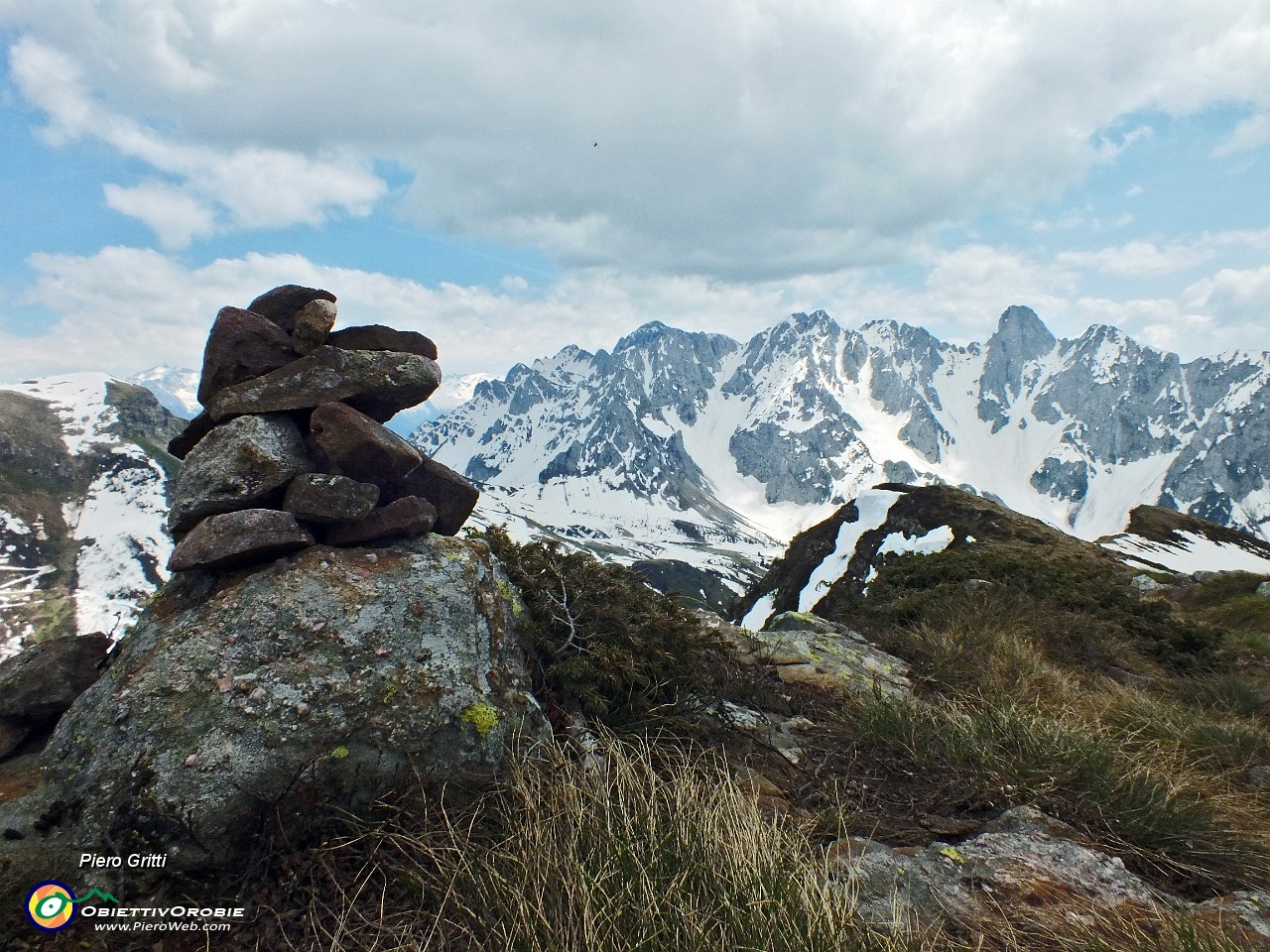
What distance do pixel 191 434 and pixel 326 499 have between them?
2.94 m

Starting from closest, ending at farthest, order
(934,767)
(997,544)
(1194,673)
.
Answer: (934,767)
(1194,673)
(997,544)

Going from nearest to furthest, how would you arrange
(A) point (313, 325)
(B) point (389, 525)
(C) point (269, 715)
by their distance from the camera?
1. (C) point (269, 715)
2. (B) point (389, 525)
3. (A) point (313, 325)

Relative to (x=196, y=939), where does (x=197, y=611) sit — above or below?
above

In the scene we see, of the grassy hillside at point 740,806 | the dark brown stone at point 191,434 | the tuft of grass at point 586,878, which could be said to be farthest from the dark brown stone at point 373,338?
the tuft of grass at point 586,878

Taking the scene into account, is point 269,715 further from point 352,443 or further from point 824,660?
point 824,660

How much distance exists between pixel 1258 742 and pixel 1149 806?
403 centimetres

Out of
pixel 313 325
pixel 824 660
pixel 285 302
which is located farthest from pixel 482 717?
pixel 824 660

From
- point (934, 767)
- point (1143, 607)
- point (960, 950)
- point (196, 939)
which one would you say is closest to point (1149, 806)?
point (934, 767)

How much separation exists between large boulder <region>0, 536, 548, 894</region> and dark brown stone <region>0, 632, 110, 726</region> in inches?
25.6

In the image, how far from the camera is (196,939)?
4.34 m

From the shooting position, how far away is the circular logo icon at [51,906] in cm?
425

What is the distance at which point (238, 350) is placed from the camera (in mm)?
7316

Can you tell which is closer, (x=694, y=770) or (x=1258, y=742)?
(x=694, y=770)

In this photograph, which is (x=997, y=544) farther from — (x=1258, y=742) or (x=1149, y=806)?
(x=1149, y=806)
